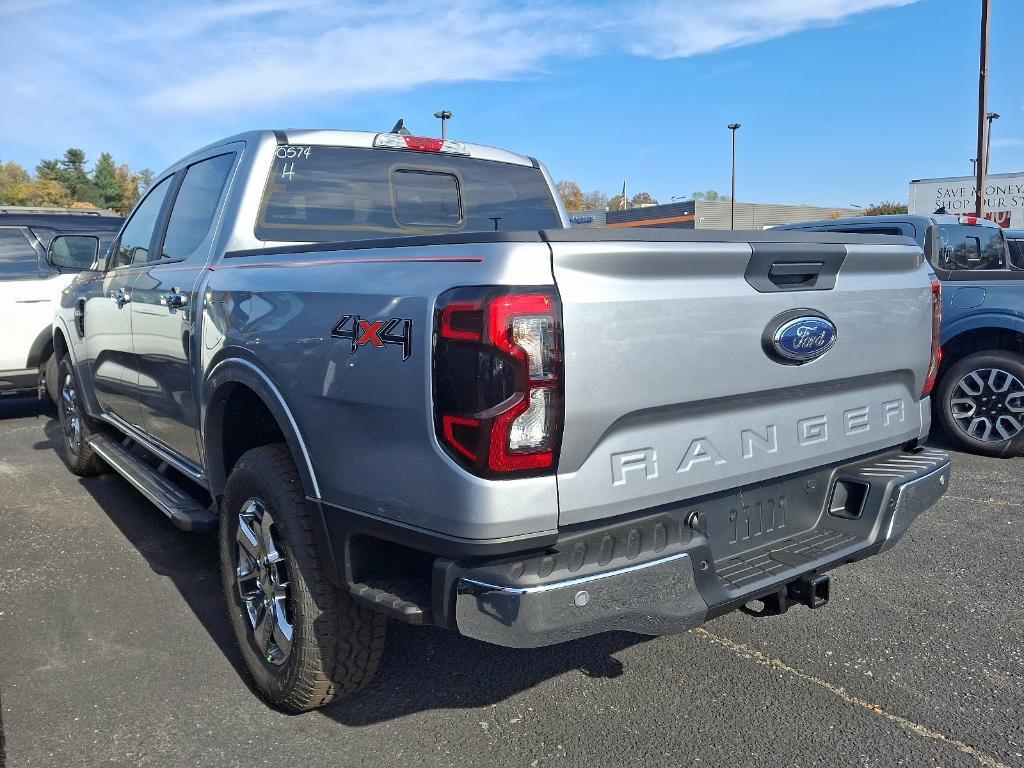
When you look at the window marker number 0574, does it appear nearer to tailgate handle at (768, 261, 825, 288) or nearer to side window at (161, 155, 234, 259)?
side window at (161, 155, 234, 259)

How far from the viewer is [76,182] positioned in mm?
104500

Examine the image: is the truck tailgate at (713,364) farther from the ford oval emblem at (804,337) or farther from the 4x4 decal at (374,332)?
the 4x4 decal at (374,332)

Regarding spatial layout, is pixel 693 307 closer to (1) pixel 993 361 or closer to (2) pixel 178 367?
(2) pixel 178 367

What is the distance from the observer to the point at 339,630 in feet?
8.46

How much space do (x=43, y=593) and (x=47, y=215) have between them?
19.6ft

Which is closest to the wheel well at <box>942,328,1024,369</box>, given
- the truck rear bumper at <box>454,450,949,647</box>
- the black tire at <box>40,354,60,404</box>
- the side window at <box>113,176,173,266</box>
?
the truck rear bumper at <box>454,450,949,647</box>

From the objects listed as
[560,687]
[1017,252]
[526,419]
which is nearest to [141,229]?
[560,687]

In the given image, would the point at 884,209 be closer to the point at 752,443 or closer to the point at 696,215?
the point at 696,215

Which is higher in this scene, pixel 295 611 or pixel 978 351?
pixel 978 351

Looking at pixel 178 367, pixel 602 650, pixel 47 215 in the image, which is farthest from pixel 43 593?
pixel 47 215

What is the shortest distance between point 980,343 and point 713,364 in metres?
5.00

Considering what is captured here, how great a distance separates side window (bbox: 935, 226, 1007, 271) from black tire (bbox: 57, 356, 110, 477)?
635 centimetres

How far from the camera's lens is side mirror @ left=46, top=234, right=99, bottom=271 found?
550 centimetres

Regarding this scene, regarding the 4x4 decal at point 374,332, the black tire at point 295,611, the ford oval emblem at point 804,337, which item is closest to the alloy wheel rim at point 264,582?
the black tire at point 295,611
